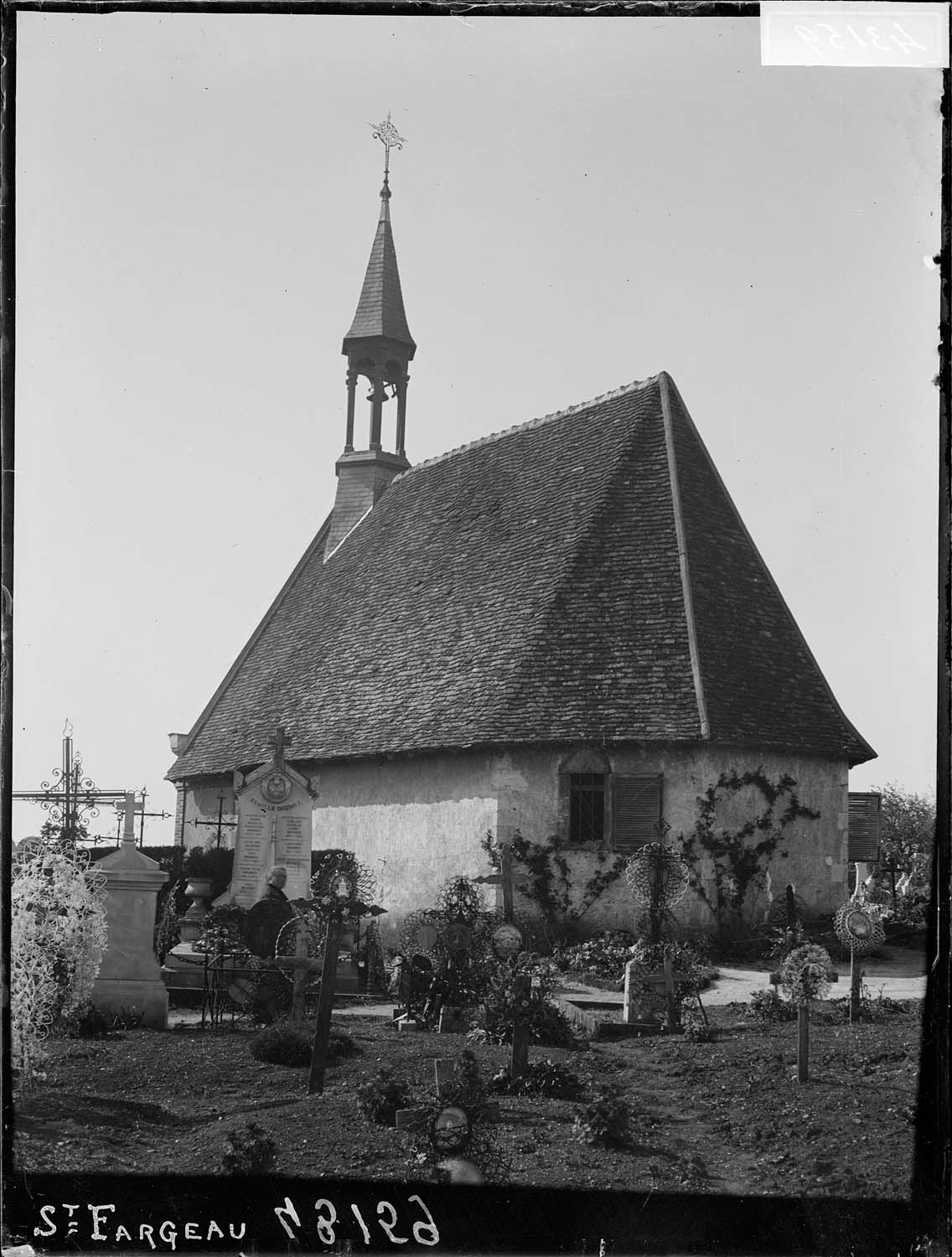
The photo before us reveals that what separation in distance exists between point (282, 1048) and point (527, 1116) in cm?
235

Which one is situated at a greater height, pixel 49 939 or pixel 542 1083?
pixel 49 939

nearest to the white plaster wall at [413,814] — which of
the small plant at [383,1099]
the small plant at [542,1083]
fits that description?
the small plant at [542,1083]

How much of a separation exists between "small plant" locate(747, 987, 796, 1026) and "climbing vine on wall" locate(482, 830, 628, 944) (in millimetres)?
4639

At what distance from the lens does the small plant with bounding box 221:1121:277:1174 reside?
24.8ft

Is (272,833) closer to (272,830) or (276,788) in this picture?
(272,830)

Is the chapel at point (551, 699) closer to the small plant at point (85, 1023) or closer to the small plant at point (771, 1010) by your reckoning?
the small plant at point (771, 1010)

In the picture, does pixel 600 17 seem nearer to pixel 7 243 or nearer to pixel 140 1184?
pixel 7 243

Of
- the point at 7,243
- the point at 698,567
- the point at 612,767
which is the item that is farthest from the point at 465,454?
the point at 7,243

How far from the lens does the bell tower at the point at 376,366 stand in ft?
31.5

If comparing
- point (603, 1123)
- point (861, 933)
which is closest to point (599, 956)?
point (861, 933)

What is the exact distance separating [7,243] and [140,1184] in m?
5.51

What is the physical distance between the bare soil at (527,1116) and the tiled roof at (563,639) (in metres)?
6.73

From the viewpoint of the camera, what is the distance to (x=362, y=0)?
24.1 feet

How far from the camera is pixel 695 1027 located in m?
12.3
